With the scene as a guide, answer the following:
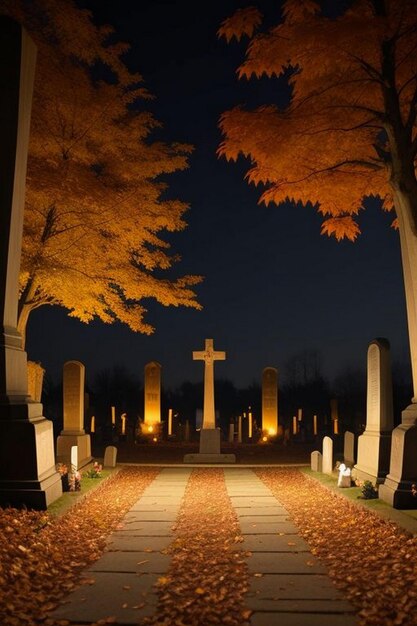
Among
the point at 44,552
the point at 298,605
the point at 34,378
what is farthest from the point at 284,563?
the point at 34,378

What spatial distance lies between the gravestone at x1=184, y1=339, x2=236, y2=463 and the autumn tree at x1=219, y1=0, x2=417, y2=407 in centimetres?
964

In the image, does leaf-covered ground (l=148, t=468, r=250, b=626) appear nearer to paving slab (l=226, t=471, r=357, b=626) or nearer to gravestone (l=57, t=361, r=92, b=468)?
paving slab (l=226, t=471, r=357, b=626)

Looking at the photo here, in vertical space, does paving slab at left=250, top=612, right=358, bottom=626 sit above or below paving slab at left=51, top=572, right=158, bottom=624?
below

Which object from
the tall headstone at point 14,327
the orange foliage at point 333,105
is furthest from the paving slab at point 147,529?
the orange foliage at point 333,105

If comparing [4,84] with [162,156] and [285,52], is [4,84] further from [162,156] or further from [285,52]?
[162,156]

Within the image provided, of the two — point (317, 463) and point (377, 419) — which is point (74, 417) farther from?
point (377, 419)

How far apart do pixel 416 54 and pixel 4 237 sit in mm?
7354

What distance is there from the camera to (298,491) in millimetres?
11945

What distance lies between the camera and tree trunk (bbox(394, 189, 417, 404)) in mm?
9977

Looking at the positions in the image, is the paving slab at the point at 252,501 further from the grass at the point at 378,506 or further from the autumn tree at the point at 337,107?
the autumn tree at the point at 337,107

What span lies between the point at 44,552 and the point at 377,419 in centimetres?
803

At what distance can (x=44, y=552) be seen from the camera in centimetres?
636

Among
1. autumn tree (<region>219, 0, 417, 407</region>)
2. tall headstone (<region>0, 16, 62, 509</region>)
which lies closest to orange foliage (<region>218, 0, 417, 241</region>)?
autumn tree (<region>219, 0, 417, 407</region>)

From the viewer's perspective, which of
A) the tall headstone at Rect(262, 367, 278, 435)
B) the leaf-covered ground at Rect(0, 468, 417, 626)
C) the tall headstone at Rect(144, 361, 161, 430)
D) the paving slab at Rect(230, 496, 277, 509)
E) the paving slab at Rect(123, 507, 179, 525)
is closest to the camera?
the leaf-covered ground at Rect(0, 468, 417, 626)
